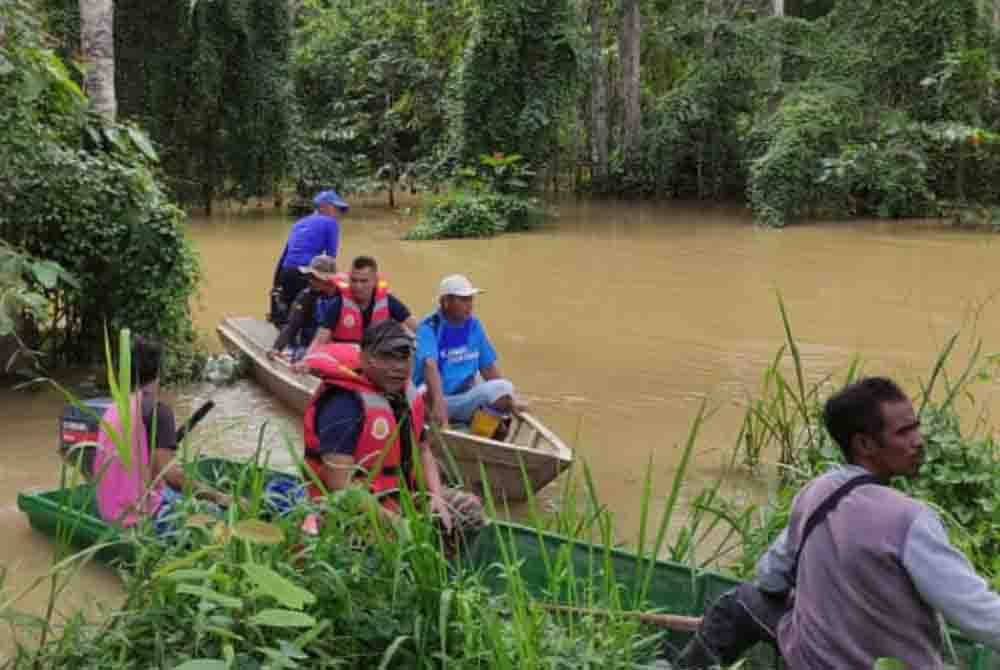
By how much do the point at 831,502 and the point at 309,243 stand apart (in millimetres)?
7309

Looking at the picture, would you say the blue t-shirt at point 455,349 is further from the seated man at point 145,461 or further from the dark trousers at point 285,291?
the dark trousers at point 285,291

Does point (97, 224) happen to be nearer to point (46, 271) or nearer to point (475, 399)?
point (475, 399)

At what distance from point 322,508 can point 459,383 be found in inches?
147

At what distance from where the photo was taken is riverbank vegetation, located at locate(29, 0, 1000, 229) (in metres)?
21.0

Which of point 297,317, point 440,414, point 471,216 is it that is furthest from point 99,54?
point 471,216

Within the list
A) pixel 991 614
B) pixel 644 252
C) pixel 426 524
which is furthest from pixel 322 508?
pixel 644 252

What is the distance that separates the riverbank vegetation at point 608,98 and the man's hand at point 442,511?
16.7m

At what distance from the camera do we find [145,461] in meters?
4.14

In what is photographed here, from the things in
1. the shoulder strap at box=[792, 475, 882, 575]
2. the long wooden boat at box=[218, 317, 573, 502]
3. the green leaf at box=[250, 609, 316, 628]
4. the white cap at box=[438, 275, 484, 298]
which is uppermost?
the white cap at box=[438, 275, 484, 298]

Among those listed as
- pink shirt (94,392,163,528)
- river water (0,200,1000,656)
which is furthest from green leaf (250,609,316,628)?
river water (0,200,1000,656)

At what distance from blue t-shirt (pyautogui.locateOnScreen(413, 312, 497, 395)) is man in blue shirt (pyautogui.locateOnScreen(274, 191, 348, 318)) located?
112 inches

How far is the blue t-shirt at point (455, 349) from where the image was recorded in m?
6.81

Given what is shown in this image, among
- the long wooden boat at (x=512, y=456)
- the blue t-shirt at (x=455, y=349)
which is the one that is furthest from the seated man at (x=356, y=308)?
the long wooden boat at (x=512, y=456)

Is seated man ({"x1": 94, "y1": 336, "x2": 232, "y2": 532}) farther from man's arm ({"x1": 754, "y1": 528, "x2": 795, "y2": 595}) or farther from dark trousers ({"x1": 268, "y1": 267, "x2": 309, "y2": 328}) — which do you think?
dark trousers ({"x1": 268, "y1": 267, "x2": 309, "y2": 328})
